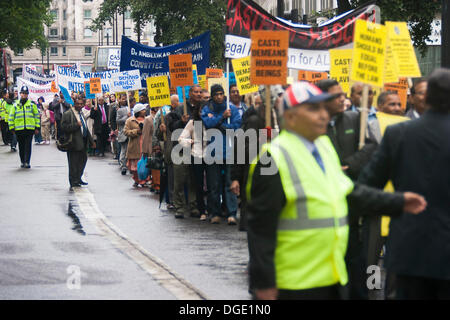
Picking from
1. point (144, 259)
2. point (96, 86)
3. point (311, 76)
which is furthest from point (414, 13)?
point (144, 259)

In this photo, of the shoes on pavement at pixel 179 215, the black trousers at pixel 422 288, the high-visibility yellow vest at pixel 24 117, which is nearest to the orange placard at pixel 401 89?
the shoes on pavement at pixel 179 215

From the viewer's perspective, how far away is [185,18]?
4372cm

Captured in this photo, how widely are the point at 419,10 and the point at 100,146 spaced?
12.6 meters

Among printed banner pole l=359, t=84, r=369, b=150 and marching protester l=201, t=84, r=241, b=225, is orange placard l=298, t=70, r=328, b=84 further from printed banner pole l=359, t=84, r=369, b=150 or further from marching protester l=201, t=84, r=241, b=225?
printed banner pole l=359, t=84, r=369, b=150

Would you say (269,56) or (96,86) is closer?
(269,56)

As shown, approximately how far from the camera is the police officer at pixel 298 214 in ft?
15.3

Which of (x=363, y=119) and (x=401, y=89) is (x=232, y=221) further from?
(x=363, y=119)

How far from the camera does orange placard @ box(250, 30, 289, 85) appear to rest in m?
10.3

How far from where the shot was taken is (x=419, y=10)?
21453 mm

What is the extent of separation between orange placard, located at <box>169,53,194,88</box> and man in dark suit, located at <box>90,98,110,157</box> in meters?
→ 14.9

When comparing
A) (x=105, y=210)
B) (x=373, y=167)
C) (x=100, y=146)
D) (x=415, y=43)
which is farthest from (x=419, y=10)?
(x=373, y=167)

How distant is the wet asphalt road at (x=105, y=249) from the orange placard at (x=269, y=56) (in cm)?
188

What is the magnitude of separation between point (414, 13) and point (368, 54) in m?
13.7
